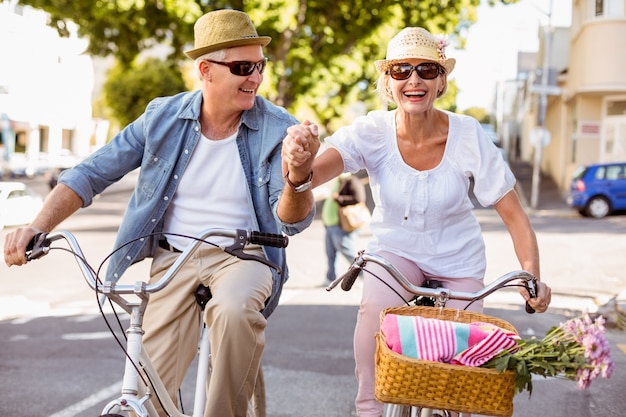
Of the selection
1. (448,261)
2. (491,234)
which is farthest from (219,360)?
(491,234)

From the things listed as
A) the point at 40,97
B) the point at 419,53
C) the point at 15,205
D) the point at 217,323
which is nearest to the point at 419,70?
the point at 419,53

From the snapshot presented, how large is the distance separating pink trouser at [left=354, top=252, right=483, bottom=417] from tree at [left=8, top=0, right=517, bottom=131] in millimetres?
19431

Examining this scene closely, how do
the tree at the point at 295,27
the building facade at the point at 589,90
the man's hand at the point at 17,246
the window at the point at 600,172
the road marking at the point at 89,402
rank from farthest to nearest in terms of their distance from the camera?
the building facade at the point at 589,90 → the window at the point at 600,172 → the tree at the point at 295,27 → the road marking at the point at 89,402 → the man's hand at the point at 17,246

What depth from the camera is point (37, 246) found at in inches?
136

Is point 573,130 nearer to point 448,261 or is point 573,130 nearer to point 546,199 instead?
point 546,199

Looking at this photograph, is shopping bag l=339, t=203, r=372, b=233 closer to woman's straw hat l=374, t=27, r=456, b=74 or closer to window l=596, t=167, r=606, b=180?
woman's straw hat l=374, t=27, r=456, b=74

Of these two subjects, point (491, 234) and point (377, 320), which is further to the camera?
point (491, 234)

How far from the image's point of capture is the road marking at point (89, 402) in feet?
19.9

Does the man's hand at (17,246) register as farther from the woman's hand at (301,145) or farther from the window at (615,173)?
the window at (615,173)

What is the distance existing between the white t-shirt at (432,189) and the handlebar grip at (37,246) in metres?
1.12

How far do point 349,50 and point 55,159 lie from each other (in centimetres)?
3218

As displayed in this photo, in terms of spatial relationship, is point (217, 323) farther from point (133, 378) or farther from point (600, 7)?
point (600, 7)

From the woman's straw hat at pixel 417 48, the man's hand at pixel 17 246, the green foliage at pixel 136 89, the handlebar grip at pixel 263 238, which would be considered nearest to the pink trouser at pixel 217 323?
the handlebar grip at pixel 263 238

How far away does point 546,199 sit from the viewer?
117 feet
